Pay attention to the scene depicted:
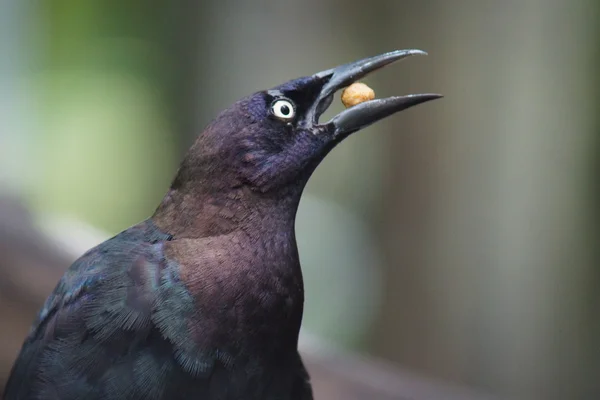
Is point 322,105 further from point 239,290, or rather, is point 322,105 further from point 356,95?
point 239,290

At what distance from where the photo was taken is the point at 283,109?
1106 mm

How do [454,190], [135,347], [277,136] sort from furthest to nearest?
[454,190], [277,136], [135,347]

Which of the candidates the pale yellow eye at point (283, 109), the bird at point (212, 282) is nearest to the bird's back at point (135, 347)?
the bird at point (212, 282)

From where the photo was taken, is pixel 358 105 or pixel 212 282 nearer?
pixel 212 282

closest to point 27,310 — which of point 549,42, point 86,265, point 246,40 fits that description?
point 86,265

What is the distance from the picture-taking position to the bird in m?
0.99

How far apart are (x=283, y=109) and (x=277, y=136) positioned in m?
0.05

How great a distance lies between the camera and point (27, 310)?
1.82 m

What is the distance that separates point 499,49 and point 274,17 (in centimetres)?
73

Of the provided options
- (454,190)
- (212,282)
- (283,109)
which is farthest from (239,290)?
(454,190)

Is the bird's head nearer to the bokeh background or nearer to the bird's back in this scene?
the bird's back

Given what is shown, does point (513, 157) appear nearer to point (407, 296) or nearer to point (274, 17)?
point (407, 296)

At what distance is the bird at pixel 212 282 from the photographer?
99 centimetres

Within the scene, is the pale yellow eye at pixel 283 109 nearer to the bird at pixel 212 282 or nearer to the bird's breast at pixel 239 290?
the bird at pixel 212 282
